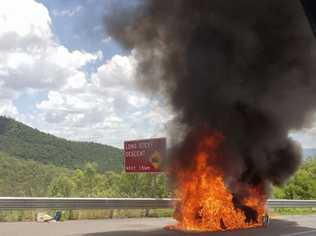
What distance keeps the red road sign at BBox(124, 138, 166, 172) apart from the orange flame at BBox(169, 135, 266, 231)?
11.8 metres

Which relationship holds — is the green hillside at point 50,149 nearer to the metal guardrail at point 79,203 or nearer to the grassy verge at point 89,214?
the grassy verge at point 89,214

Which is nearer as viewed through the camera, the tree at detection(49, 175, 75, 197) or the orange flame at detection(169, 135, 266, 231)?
the orange flame at detection(169, 135, 266, 231)

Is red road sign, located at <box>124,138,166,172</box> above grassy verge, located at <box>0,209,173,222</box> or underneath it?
above

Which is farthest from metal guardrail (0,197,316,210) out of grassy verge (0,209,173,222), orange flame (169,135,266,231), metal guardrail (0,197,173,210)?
orange flame (169,135,266,231)

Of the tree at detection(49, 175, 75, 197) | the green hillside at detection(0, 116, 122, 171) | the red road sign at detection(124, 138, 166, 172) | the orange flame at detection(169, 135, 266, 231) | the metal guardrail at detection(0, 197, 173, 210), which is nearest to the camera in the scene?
the orange flame at detection(169, 135, 266, 231)

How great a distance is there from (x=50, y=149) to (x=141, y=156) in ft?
316

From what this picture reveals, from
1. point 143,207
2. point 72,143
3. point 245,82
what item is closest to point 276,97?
point 245,82

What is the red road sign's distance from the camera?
30820mm

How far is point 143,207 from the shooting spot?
23.9 m

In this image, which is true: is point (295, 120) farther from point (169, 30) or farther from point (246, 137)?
point (169, 30)

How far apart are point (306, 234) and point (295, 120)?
18.8 feet

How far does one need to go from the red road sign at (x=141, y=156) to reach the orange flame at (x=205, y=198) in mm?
11813

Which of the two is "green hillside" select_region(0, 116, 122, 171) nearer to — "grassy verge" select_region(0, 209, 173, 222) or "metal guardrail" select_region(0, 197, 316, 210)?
"grassy verge" select_region(0, 209, 173, 222)

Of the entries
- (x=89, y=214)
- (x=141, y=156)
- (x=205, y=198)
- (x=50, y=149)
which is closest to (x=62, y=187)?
(x=141, y=156)
